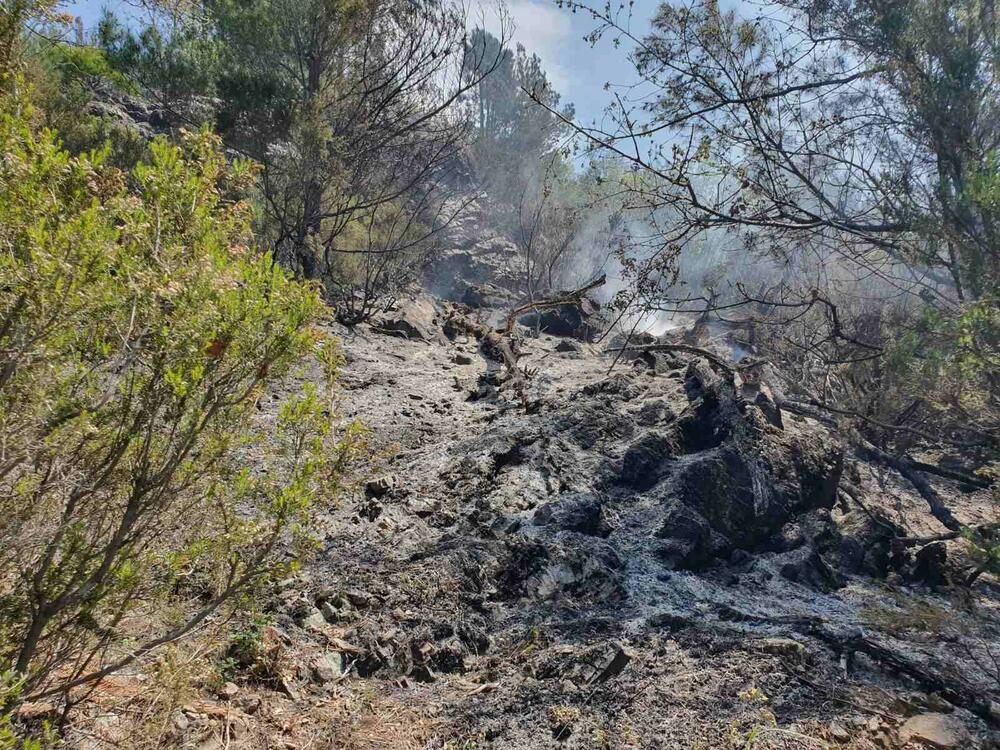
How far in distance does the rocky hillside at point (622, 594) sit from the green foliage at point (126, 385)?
509mm

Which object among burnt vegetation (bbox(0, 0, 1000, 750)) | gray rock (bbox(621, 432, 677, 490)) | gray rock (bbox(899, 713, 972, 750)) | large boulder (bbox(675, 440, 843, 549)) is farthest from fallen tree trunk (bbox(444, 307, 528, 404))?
gray rock (bbox(899, 713, 972, 750))

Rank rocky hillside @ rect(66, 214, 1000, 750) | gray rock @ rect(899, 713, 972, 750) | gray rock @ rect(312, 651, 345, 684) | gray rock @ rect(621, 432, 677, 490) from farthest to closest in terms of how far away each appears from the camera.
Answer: gray rock @ rect(621, 432, 677, 490) → gray rock @ rect(312, 651, 345, 684) → rocky hillside @ rect(66, 214, 1000, 750) → gray rock @ rect(899, 713, 972, 750)

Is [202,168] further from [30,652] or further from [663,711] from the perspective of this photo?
[663,711]

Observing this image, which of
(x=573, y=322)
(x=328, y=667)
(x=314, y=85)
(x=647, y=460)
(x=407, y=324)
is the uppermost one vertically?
(x=314, y=85)

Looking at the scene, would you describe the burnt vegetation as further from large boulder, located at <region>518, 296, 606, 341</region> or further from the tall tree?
large boulder, located at <region>518, 296, 606, 341</region>

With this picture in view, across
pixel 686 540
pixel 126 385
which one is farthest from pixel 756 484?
pixel 126 385

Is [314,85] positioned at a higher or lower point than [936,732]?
higher

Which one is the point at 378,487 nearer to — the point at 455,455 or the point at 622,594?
the point at 455,455

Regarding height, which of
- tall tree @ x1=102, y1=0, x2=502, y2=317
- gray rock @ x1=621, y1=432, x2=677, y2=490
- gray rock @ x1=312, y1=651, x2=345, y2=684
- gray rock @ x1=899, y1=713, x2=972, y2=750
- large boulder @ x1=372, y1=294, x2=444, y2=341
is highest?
tall tree @ x1=102, y1=0, x2=502, y2=317

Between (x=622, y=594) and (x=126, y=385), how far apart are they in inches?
107

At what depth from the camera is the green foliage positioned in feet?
5.21

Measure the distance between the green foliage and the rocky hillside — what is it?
509 mm

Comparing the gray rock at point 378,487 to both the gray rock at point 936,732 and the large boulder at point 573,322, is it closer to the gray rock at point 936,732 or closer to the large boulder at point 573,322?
the gray rock at point 936,732

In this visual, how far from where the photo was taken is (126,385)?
1.84 metres
